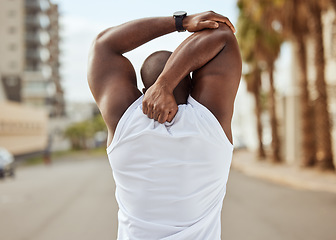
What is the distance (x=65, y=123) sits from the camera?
274 feet

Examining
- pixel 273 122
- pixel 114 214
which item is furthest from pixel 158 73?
pixel 273 122

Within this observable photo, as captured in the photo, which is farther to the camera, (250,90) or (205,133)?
(250,90)

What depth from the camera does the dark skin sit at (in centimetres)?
135

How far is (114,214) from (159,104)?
776 centimetres

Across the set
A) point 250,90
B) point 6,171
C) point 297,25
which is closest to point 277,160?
point 250,90

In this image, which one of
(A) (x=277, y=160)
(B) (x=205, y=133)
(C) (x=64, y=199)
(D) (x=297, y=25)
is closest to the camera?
(B) (x=205, y=133)

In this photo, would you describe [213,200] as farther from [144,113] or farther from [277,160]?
[277,160]

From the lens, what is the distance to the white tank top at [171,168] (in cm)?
134

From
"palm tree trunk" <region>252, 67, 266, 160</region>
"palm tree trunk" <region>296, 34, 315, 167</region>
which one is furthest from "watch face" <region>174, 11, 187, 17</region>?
"palm tree trunk" <region>252, 67, 266, 160</region>

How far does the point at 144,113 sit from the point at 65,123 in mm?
84826

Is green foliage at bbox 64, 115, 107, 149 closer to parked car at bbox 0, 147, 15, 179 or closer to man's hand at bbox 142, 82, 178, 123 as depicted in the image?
parked car at bbox 0, 147, 15, 179

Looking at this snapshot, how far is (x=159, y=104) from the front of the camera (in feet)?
4.31

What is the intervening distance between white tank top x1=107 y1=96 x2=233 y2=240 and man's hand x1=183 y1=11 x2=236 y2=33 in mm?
261

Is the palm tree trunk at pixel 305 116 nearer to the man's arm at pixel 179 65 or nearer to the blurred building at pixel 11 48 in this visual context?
the man's arm at pixel 179 65
